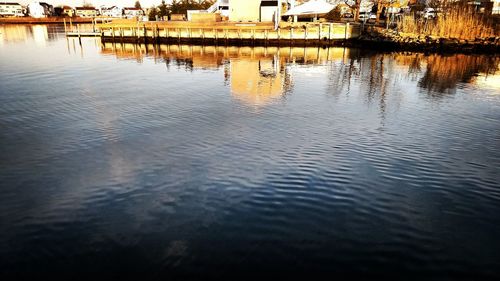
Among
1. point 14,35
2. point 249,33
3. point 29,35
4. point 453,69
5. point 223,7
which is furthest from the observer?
point 223,7

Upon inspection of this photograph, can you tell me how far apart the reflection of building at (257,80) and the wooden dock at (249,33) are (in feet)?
43.0

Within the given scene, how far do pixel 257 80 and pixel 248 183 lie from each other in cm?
1601

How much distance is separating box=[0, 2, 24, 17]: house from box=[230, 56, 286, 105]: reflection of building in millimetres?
174438

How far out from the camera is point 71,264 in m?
6.56

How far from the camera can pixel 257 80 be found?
2461 centimetres

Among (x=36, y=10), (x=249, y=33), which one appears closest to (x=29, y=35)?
(x=249, y=33)

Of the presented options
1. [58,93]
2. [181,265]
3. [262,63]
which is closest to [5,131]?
[58,93]

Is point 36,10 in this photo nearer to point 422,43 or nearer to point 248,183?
point 422,43

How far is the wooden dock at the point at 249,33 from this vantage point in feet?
153

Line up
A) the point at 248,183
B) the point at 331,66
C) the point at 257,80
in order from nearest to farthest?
the point at 248,183
the point at 257,80
the point at 331,66

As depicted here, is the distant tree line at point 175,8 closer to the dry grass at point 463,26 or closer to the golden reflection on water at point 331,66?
the golden reflection on water at point 331,66

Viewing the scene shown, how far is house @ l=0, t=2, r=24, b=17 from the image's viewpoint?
160875 mm

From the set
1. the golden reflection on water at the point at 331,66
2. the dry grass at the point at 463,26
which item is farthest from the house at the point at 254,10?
the dry grass at the point at 463,26

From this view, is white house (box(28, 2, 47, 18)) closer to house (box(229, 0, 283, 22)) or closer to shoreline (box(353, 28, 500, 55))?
house (box(229, 0, 283, 22))
